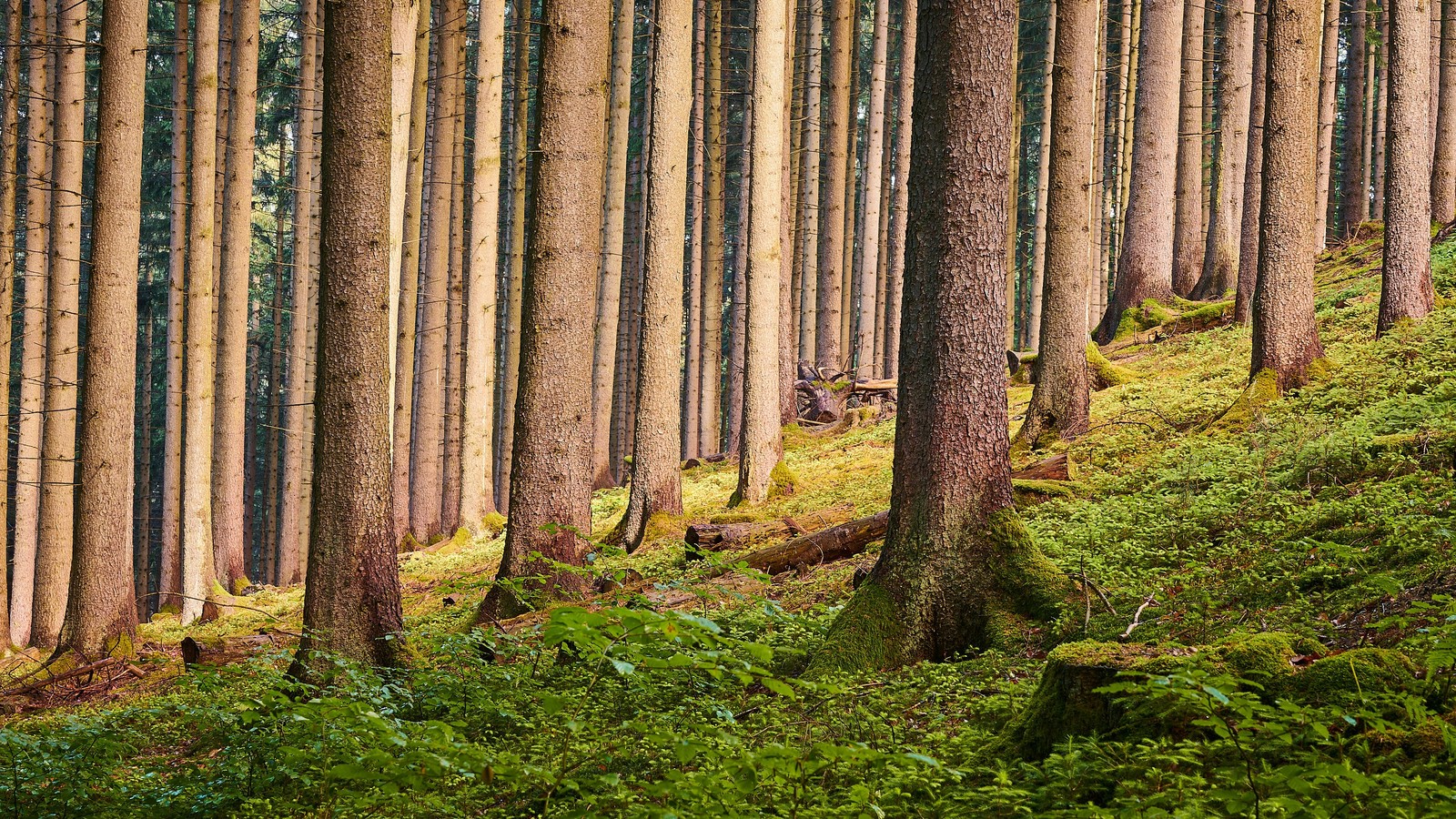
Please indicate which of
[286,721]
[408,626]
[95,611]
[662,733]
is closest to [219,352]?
[95,611]

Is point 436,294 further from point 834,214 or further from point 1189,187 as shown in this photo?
point 1189,187

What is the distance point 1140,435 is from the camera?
986cm

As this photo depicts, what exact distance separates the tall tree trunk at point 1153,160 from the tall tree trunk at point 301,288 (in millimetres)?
12754

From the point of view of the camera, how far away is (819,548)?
880 cm

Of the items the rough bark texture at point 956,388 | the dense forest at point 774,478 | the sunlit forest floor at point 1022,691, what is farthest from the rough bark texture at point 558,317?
the rough bark texture at point 956,388

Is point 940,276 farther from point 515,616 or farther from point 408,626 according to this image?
point 408,626

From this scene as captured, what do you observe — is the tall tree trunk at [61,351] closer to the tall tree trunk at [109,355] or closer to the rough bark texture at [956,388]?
the tall tree trunk at [109,355]


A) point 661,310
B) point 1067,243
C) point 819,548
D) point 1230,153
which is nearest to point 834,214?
point 1230,153

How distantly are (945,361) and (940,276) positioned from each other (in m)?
0.45

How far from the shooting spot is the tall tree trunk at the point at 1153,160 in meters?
15.4

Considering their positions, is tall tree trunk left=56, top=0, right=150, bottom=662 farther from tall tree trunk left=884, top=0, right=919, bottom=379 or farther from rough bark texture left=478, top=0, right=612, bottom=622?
tall tree trunk left=884, top=0, right=919, bottom=379

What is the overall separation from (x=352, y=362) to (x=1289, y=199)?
801cm

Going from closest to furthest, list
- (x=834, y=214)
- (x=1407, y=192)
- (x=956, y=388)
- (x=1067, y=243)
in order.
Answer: (x=956, y=388), (x=1067, y=243), (x=1407, y=192), (x=834, y=214)

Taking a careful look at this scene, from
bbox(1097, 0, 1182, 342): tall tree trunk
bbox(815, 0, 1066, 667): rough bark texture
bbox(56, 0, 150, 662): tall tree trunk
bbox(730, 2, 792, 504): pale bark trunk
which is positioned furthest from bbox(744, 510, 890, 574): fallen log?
bbox(1097, 0, 1182, 342): tall tree trunk
